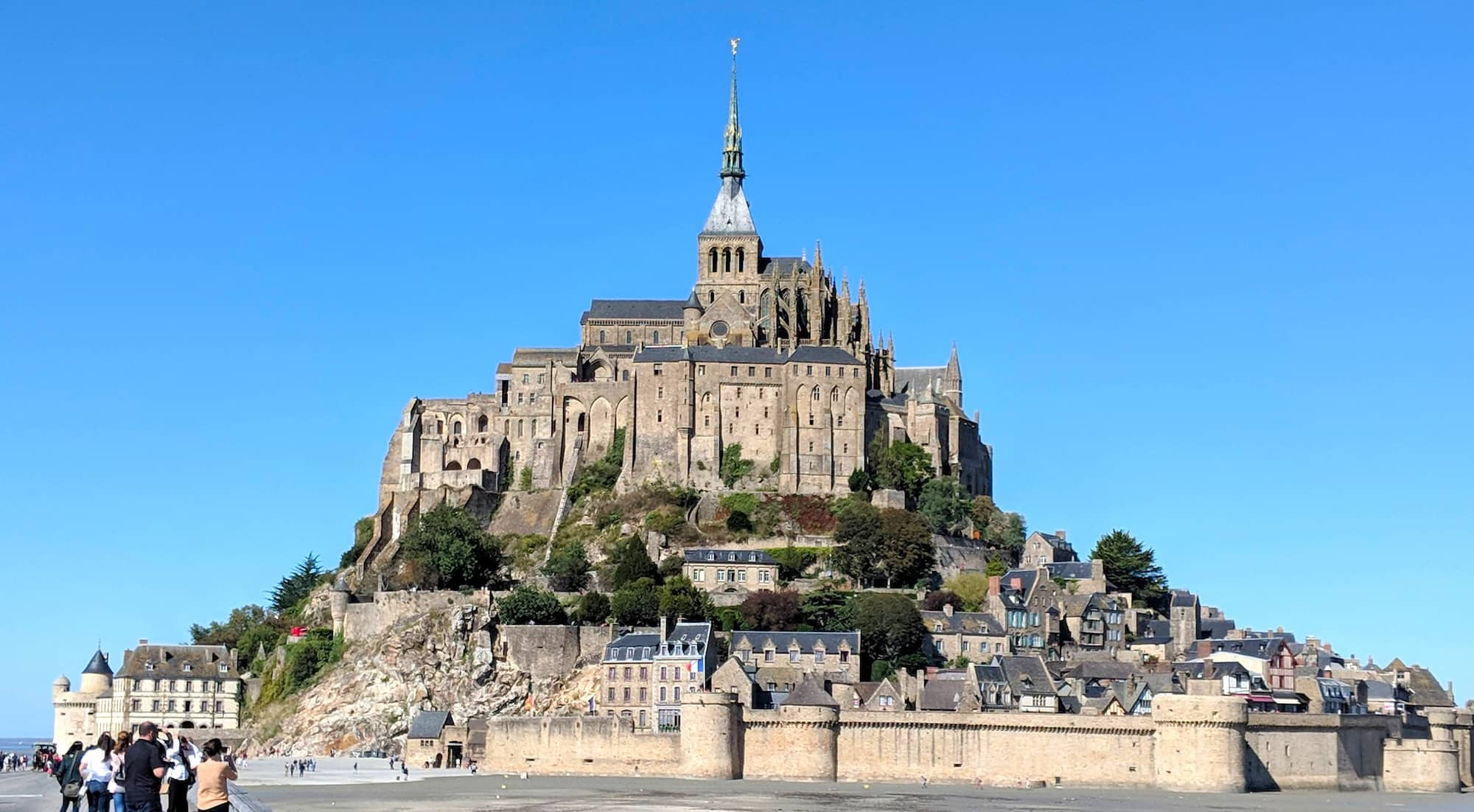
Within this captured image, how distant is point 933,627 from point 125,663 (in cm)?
3773

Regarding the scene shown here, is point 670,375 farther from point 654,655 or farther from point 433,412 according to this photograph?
point 654,655

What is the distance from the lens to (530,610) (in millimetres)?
81062

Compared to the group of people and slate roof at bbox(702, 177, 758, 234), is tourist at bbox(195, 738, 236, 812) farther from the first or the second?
slate roof at bbox(702, 177, 758, 234)

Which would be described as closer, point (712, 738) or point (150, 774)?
point (150, 774)

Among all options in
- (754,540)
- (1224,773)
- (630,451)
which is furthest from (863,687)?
(630,451)

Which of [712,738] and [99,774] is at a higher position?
[99,774]

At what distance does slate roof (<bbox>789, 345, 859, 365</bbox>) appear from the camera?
95.6 meters

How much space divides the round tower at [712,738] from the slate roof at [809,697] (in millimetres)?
2138

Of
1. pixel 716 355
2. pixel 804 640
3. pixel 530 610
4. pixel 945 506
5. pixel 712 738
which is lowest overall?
pixel 712 738

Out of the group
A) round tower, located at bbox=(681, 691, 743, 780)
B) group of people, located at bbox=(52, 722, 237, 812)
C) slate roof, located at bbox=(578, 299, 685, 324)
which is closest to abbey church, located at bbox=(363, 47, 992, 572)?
slate roof, located at bbox=(578, 299, 685, 324)

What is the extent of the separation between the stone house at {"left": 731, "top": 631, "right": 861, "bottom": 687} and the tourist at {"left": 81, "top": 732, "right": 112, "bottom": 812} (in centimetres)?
4907

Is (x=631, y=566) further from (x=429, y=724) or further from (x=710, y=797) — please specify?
(x=710, y=797)

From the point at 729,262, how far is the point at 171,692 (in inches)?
1491

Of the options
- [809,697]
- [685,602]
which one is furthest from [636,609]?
[809,697]
